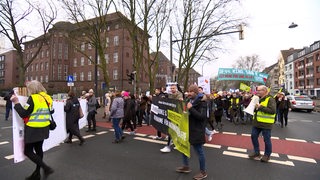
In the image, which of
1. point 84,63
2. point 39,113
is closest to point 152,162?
point 39,113

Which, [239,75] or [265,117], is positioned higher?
[239,75]

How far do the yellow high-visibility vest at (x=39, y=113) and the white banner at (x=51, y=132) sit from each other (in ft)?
1.24

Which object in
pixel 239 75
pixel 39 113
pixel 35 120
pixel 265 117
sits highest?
pixel 239 75

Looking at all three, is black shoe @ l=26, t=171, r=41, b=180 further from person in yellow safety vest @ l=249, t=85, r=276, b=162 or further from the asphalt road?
person in yellow safety vest @ l=249, t=85, r=276, b=162

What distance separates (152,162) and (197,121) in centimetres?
178

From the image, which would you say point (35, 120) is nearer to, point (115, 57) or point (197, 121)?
point (197, 121)

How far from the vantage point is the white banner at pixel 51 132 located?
4.35 meters

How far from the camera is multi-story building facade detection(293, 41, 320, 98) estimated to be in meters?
60.6

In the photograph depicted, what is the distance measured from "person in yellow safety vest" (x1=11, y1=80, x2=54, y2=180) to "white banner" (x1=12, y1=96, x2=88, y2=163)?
239 millimetres

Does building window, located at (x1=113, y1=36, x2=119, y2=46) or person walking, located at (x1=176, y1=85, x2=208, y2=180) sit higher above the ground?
building window, located at (x1=113, y1=36, x2=119, y2=46)

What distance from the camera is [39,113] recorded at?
166 inches

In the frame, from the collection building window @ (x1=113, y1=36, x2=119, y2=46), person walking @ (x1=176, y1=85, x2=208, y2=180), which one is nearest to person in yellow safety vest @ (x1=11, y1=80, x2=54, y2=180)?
person walking @ (x1=176, y1=85, x2=208, y2=180)

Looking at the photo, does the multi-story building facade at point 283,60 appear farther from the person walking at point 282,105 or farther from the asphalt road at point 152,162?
the asphalt road at point 152,162

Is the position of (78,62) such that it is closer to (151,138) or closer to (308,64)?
(151,138)
